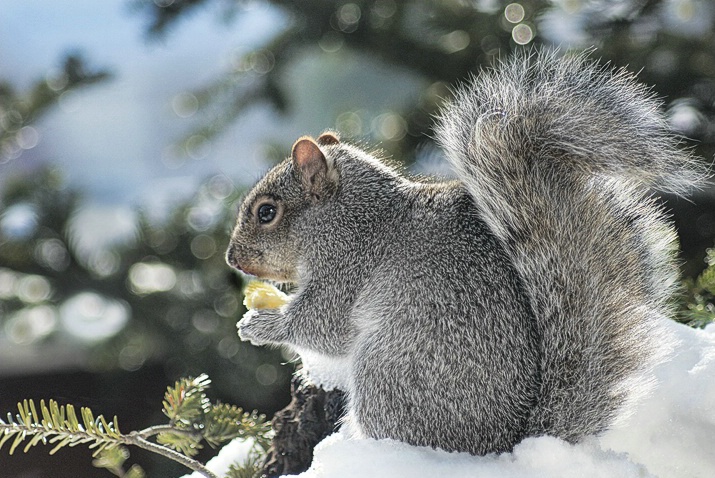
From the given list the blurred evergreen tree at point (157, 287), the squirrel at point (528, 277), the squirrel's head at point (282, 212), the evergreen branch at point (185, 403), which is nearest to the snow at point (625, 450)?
the squirrel at point (528, 277)

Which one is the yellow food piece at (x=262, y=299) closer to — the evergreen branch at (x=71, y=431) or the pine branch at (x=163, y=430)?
the pine branch at (x=163, y=430)

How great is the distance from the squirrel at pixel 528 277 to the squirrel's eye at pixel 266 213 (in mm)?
214

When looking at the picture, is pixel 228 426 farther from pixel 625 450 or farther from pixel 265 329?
pixel 625 450

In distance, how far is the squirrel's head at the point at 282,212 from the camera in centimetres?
103

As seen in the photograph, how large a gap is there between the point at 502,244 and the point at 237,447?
517 millimetres

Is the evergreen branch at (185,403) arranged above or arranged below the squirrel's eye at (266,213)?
below

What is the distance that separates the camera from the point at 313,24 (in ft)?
5.71

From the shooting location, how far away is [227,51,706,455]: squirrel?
0.79m

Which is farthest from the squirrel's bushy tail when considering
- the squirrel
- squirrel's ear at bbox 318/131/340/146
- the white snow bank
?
the white snow bank

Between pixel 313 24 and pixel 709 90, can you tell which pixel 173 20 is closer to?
pixel 313 24

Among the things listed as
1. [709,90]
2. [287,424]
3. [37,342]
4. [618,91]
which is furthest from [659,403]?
[37,342]

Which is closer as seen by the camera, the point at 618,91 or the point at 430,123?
the point at 618,91

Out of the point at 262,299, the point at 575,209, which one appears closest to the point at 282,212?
the point at 262,299

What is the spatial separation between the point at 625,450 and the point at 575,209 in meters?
0.28
